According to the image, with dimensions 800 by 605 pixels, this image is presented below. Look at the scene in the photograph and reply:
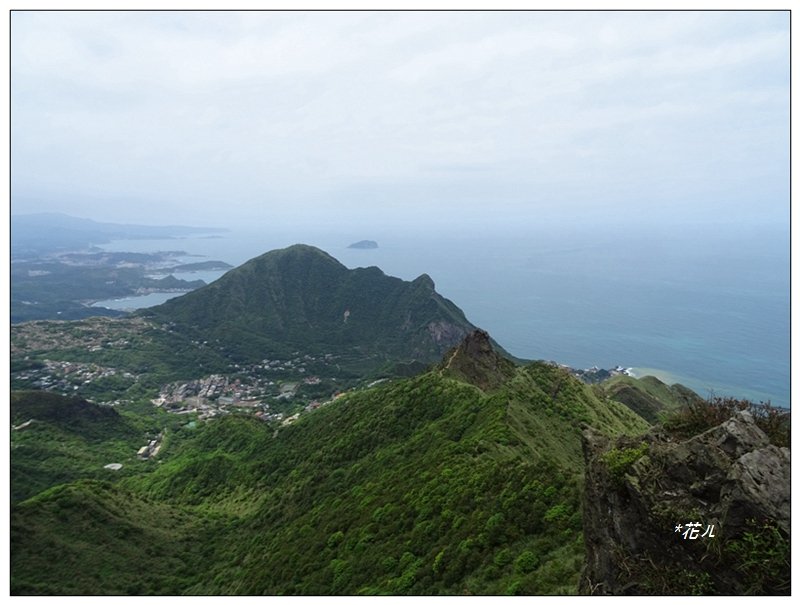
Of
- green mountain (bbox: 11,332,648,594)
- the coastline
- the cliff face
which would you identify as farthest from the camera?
the coastline

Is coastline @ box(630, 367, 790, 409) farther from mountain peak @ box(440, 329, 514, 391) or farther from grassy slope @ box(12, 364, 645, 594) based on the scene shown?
grassy slope @ box(12, 364, 645, 594)

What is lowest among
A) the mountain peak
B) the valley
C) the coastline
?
the coastline

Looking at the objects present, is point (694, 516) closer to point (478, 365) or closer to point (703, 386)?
point (478, 365)

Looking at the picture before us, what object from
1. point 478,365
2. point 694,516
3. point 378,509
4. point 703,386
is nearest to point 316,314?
point 703,386

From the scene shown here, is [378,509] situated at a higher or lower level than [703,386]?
higher

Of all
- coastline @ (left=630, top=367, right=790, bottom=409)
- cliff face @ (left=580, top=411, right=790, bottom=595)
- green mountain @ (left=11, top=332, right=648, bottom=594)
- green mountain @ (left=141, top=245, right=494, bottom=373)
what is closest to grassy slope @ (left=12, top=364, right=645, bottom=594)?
green mountain @ (left=11, top=332, right=648, bottom=594)

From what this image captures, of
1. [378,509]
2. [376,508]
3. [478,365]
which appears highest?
[478,365]

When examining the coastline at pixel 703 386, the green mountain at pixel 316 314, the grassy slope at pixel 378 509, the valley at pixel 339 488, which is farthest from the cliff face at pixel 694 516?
the green mountain at pixel 316 314
